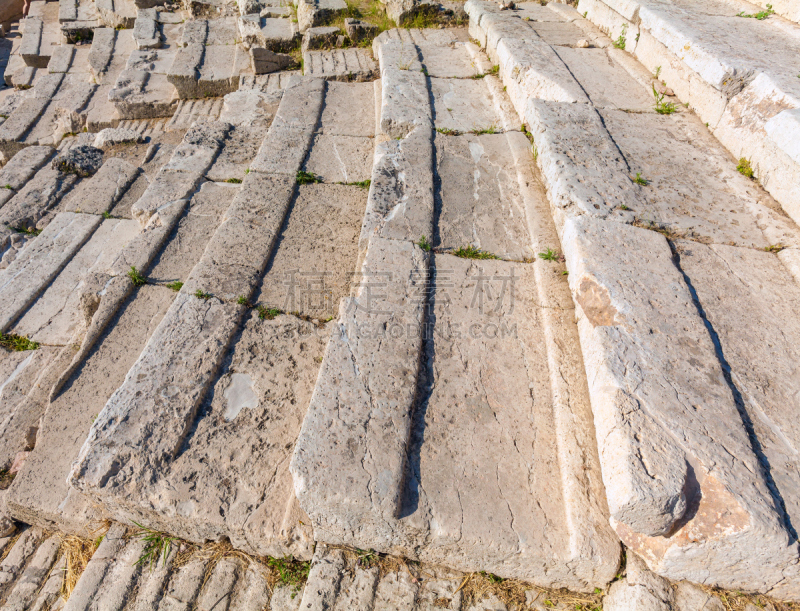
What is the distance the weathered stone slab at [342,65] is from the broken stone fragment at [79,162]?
7.95 ft

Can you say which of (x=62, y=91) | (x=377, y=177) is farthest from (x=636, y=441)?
(x=62, y=91)

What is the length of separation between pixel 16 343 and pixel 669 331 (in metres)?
3.97

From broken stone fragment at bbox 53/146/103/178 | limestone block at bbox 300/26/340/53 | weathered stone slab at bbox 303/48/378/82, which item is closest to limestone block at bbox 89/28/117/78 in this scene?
broken stone fragment at bbox 53/146/103/178

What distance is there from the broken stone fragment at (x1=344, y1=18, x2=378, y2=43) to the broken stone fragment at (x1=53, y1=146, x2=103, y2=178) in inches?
129

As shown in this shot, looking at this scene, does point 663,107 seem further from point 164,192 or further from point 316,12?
point 316,12

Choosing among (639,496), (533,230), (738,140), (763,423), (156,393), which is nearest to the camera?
(639,496)

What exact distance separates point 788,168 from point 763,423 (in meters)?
1.89

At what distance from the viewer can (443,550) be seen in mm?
1923

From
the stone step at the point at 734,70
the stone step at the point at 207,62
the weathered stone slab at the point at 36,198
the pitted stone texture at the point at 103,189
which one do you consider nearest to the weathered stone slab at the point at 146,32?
the stone step at the point at 207,62

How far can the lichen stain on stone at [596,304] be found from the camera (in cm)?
231

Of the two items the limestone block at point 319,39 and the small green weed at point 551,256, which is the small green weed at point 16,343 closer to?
the small green weed at point 551,256

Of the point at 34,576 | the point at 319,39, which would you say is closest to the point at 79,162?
the point at 319,39

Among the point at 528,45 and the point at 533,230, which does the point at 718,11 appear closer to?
the point at 528,45

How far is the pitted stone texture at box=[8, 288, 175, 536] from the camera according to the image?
2203 millimetres
